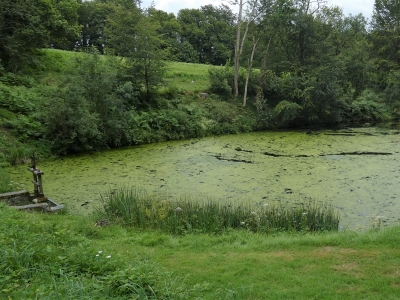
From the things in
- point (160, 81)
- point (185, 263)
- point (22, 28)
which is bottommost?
point (185, 263)

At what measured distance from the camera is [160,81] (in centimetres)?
1939

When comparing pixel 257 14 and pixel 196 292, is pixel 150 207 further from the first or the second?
pixel 257 14

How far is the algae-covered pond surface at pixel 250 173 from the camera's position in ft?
28.6

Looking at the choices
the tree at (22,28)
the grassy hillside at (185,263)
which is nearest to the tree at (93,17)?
the tree at (22,28)

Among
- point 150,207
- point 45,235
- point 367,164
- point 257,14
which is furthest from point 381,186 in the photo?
point 257,14

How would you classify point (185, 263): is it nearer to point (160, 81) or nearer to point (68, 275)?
point (68, 275)

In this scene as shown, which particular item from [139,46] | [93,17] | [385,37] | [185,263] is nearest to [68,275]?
[185,263]

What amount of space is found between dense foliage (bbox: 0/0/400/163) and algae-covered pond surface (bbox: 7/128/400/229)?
1553mm

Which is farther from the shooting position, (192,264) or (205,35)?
(205,35)

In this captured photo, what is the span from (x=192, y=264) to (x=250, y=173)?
21.9ft

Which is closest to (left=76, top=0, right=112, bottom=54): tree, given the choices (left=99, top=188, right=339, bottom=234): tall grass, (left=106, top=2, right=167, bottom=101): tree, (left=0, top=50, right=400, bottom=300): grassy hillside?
(left=106, top=2, right=167, bottom=101): tree

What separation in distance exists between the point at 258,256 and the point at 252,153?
31.7ft

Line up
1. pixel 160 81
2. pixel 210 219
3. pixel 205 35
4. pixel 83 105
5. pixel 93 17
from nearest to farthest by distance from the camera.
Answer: pixel 210 219 < pixel 83 105 < pixel 160 81 < pixel 93 17 < pixel 205 35

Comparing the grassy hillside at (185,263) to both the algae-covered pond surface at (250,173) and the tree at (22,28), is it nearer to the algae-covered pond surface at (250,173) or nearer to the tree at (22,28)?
the algae-covered pond surface at (250,173)
